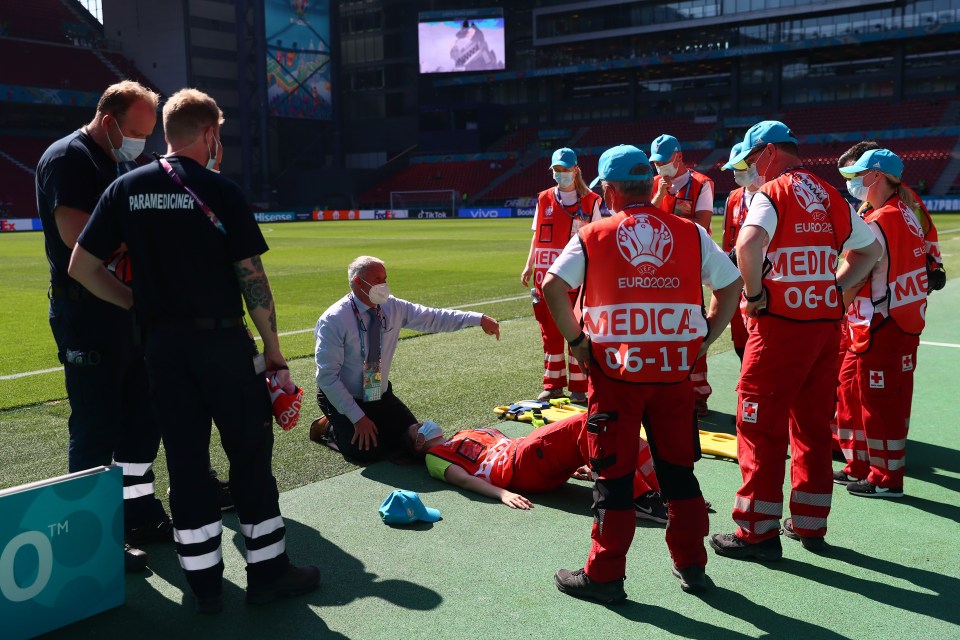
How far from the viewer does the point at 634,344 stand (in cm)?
370

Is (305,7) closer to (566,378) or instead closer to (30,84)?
(30,84)

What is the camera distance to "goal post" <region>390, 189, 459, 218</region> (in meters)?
63.2

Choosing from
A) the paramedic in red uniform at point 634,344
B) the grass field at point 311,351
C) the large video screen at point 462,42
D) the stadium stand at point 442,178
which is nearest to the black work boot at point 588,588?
the paramedic in red uniform at point 634,344

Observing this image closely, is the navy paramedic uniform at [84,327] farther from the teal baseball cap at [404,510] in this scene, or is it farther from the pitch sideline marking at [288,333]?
the pitch sideline marking at [288,333]

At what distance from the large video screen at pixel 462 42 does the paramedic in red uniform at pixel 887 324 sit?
66699mm

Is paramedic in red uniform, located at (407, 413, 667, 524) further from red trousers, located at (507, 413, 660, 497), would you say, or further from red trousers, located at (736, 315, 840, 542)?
red trousers, located at (736, 315, 840, 542)

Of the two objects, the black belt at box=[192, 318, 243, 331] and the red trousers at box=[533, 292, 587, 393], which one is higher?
the black belt at box=[192, 318, 243, 331]

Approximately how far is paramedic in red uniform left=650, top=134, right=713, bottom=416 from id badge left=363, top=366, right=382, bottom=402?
9.59 feet

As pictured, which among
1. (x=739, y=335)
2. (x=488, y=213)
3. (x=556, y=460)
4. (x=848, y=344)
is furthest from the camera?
(x=488, y=213)

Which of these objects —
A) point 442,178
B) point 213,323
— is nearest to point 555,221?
point 213,323

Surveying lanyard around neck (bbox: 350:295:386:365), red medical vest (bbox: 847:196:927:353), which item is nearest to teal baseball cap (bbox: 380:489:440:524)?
lanyard around neck (bbox: 350:295:386:365)

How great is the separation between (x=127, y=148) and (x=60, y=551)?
2.04 meters

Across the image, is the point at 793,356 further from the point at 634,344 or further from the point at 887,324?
the point at 887,324

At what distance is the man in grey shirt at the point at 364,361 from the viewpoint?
5.75m
